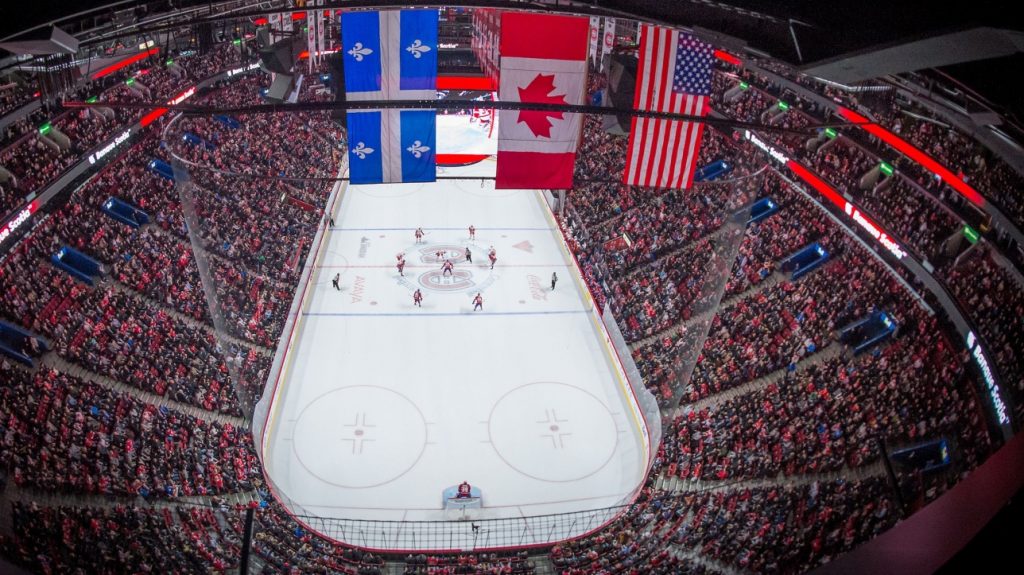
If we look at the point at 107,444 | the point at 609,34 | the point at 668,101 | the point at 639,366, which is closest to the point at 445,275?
the point at 639,366

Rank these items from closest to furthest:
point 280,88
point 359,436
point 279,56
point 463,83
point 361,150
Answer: point 361,150, point 279,56, point 359,436, point 280,88, point 463,83

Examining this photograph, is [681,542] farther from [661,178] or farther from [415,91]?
[415,91]

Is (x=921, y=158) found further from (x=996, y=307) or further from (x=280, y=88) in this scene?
(x=280, y=88)

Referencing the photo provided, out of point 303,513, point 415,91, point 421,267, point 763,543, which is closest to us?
point 415,91

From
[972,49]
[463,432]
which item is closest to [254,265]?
[463,432]

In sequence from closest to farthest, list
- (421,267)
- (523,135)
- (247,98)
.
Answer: (523,135), (421,267), (247,98)
